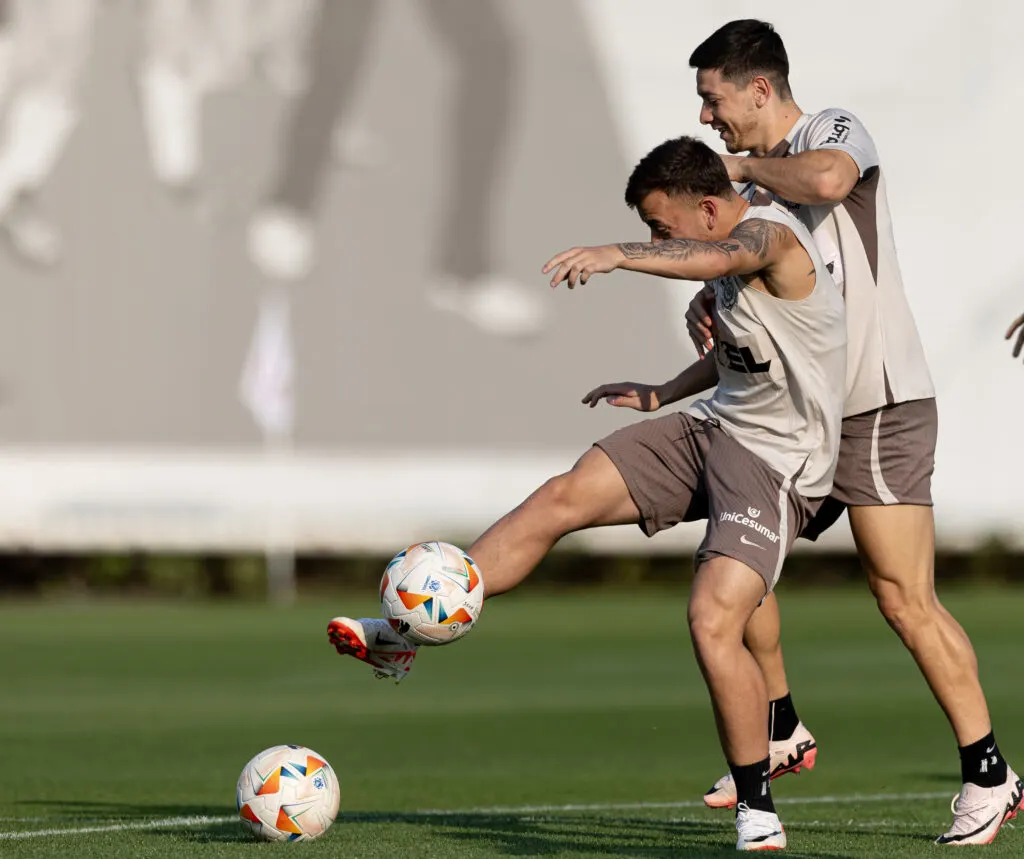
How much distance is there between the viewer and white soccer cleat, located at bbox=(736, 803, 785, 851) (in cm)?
688

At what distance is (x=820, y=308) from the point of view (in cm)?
719

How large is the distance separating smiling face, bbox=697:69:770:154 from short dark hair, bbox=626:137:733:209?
1.33 ft

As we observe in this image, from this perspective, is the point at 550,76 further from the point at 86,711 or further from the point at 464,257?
the point at 86,711

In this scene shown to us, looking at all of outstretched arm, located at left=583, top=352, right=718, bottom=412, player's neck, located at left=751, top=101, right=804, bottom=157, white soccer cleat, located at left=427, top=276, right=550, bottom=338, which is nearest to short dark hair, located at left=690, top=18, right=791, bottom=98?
player's neck, located at left=751, top=101, right=804, bottom=157

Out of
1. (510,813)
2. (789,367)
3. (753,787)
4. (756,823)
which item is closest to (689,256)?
(789,367)

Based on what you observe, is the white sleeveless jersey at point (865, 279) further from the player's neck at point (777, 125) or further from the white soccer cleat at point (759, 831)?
the white soccer cleat at point (759, 831)

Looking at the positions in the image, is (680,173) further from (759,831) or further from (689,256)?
(759,831)

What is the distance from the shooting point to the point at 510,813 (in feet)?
28.3

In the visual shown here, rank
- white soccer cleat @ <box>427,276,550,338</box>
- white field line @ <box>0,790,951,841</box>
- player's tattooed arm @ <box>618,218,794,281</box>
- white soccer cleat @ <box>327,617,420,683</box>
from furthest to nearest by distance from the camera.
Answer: white soccer cleat @ <box>427,276,550,338</box> → white field line @ <box>0,790,951,841</box> → white soccer cleat @ <box>327,617,420,683</box> → player's tattooed arm @ <box>618,218,794,281</box>

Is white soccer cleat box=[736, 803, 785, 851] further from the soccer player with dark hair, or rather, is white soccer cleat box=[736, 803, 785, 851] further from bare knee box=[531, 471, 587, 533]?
bare knee box=[531, 471, 587, 533]

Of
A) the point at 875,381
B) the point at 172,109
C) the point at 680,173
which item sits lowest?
the point at 875,381

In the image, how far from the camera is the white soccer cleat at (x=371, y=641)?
291 inches

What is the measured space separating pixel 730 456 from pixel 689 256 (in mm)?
1043

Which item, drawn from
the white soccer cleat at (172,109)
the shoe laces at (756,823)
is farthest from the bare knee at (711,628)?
the white soccer cleat at (172,109)
